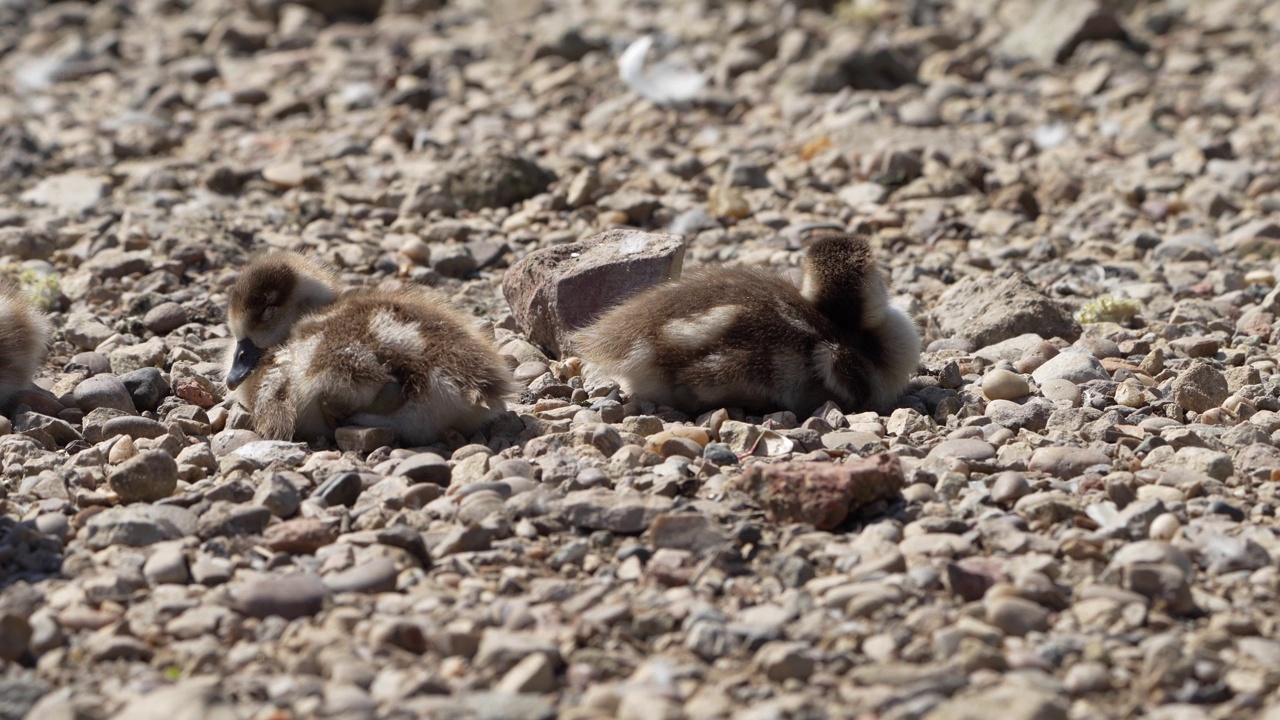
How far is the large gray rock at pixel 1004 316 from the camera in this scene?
7.23m

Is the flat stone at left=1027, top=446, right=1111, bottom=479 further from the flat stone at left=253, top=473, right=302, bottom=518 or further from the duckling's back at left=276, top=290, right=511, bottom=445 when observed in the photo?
the flat stone at left=253, top=473, right=302, bottom=518

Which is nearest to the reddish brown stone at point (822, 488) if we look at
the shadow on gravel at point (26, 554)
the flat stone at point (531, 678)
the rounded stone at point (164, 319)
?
the flat stone at point (531, 678)

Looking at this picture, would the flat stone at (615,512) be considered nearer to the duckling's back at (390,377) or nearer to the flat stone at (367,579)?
the flat stone at (367,579)

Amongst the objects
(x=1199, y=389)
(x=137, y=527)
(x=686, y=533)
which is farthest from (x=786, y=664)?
(x=1199, y=389)

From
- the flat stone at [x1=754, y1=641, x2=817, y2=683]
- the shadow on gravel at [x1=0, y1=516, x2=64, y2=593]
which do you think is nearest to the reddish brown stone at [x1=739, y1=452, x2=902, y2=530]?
the flat stone at [x1=754, y1=641, x2=817, y2=683]

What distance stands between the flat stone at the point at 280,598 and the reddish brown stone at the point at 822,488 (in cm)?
142

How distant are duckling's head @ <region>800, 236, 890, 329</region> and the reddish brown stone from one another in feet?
4.78

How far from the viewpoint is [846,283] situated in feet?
20.6

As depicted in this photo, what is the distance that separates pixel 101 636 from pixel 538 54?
9904 mm

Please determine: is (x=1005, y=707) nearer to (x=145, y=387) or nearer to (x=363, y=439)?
(x=363, y=439)

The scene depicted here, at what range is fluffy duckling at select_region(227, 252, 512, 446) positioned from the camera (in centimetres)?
570

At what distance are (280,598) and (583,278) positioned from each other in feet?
9.81

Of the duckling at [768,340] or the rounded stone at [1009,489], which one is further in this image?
the duckling at [768,340]

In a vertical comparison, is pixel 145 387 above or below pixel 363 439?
below
